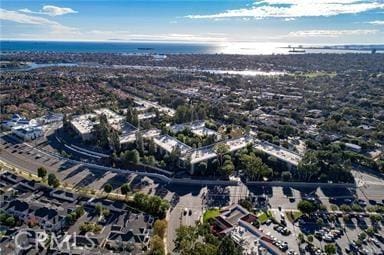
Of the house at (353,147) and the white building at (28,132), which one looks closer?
the house at (353,147)

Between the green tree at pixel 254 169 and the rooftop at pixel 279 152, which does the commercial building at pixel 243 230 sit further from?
the rooftop at pixel 279 152

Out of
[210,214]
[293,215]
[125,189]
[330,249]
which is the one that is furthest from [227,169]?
[330,249]

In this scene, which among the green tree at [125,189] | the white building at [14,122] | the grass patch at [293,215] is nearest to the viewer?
the grass patch at [293,215]

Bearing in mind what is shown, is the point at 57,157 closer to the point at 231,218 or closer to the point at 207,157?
the point at 207,157

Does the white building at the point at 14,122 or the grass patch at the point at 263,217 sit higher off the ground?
the white building at the point at 14,122

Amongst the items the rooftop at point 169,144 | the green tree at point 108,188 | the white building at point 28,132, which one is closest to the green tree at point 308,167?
the rooftop at point 169,144

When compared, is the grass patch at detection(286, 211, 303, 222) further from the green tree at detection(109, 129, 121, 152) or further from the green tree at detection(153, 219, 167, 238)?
the green tree at detection(109, 129, 121, 152)

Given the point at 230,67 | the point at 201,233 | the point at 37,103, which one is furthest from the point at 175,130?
the point at 230,67

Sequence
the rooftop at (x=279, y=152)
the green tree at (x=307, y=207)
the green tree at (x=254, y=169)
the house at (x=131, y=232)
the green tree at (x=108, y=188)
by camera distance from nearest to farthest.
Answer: the house at (x=131, y=232) < the green tree at (x=307, y=207) < the green tree at (x=108, y=188) < the green tree at (x=254, y=169) < the rooftop at (x=279, y=152)
